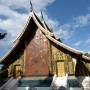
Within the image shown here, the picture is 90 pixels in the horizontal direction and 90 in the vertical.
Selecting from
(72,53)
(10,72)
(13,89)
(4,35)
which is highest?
(4,35)

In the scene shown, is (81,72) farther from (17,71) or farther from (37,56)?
(17,71)

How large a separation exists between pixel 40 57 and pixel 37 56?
0.99 feet

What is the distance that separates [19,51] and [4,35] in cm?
502

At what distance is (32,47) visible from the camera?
67.5 ft

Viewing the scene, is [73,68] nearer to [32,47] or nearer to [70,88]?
[70,88]

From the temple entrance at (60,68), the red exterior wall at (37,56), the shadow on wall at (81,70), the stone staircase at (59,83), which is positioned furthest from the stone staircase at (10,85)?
the shadow on wall at (81,70)

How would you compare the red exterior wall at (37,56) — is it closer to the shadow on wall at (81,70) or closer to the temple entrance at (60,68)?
the temple entrance at (60,68)

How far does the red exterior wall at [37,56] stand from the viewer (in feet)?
64.6

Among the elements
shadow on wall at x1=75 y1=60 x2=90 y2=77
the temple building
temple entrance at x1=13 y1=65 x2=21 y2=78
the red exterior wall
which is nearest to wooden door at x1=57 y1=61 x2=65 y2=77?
the temple building

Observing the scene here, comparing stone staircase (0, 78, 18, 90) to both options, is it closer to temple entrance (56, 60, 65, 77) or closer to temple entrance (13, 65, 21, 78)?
temple entrance (13, 65, 21, 78)

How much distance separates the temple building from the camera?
19062 millimetres

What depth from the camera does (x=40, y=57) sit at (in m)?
20.0

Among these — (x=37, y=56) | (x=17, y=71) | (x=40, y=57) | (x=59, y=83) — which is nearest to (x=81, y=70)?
(x=59, y=83)

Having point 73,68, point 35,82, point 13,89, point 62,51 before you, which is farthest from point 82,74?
point 13,89
